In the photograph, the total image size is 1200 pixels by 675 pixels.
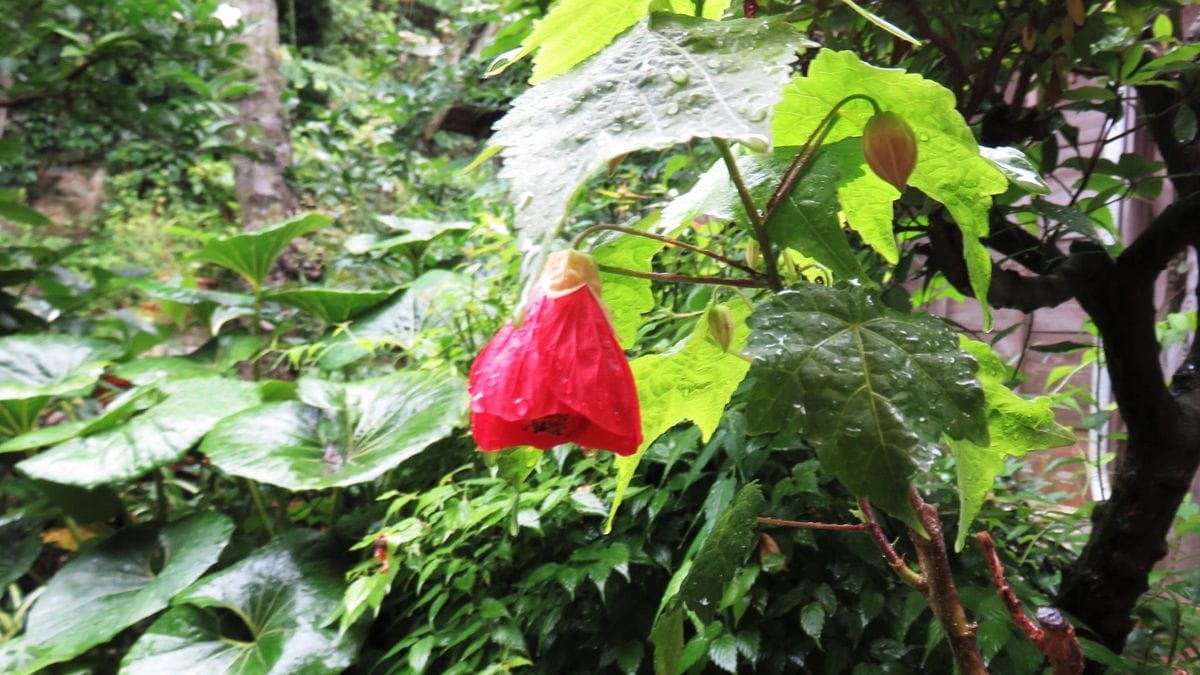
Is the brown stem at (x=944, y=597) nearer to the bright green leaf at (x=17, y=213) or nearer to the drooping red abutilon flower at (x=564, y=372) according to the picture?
the drooping red abutilon flower at (x=564, y=372)

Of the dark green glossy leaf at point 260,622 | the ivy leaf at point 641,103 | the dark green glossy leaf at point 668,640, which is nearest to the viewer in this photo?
the ivy leaf at point 641,103

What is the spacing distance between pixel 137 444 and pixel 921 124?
4.01ft

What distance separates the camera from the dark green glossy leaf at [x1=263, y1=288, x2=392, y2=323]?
146 centimetres

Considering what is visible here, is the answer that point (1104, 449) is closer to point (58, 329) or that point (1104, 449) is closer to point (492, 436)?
point (492, 436)

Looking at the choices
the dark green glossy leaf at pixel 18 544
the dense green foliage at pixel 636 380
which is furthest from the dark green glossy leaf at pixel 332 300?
the dark green glossy leaf at pixel 18 544

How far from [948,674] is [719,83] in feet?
2.05

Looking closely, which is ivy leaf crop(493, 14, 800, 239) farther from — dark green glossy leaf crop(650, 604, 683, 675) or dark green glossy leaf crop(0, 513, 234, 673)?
dark green glossy leaf crop(0, 513, 234, 673)

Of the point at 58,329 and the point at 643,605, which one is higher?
the point at 643,605

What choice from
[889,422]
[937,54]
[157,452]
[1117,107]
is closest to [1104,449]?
[1117,107]

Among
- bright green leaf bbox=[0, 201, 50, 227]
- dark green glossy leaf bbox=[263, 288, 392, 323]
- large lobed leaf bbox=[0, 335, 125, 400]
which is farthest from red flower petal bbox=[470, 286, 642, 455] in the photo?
bright green leaf bbox=[0, 201, 50, 227]

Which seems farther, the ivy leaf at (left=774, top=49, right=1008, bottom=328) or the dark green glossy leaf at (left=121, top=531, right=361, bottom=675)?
the dark green glossy leaf at (left=121, top=531, right=361, bottom=675)

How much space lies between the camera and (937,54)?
0.67 meters

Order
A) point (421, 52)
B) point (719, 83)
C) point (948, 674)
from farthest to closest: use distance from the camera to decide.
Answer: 1. point (421, 52)
2. point (948, 674)
3. point (719, 83)

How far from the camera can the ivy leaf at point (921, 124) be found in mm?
303
